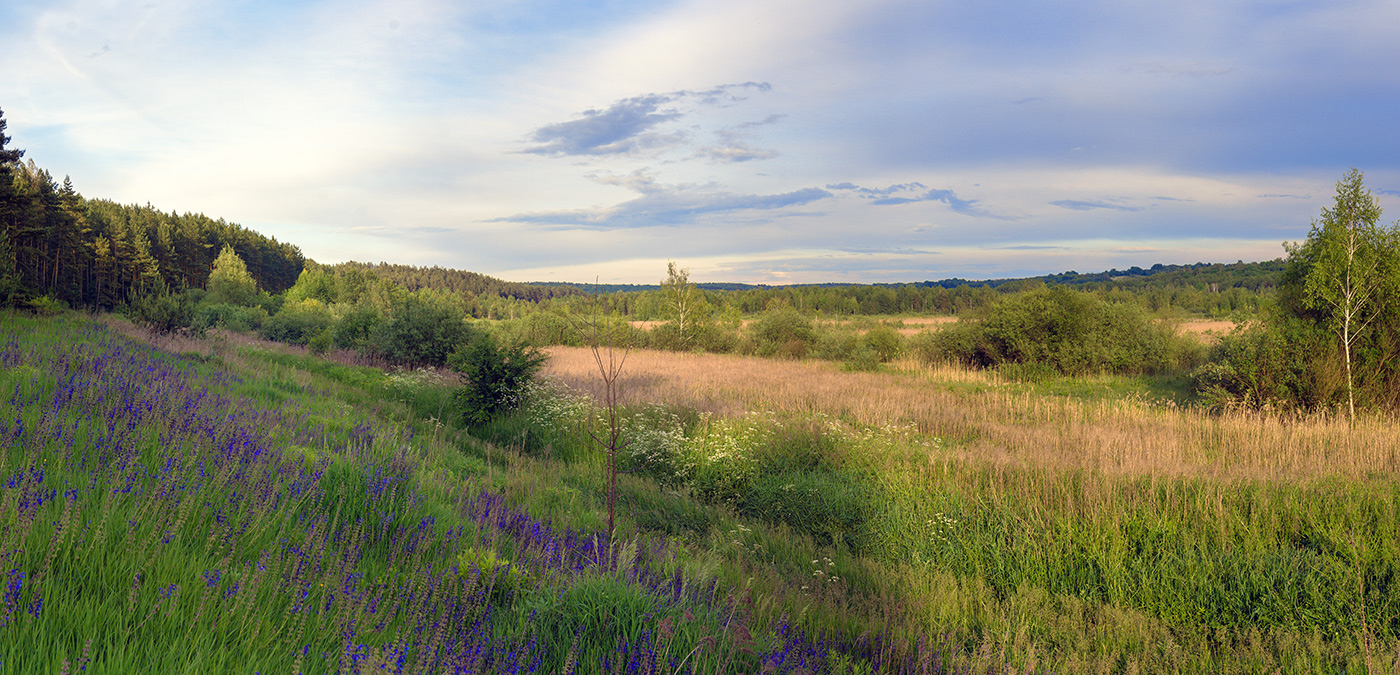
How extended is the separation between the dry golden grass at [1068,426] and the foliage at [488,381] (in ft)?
9.36

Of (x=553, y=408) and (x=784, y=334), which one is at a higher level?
(x=784, y=334)

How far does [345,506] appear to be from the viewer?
4012mm

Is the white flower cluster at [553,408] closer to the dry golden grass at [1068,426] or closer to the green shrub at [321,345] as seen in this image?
the dry golden grass at [1068,426]

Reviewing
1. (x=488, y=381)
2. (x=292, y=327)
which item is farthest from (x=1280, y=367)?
(x=292, y=327)

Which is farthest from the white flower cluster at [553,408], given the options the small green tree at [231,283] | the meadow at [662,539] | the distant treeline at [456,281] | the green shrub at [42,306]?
the distant treeline at [456,281]

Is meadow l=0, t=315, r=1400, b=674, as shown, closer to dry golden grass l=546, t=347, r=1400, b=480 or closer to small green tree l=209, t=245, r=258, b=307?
dry golden grass l=546, t=347, r=1400, b=480

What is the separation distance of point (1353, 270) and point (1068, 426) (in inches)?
274

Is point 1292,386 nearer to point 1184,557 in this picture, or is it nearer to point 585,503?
point 1184,557

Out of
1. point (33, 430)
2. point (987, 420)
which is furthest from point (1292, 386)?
point (33, 430)

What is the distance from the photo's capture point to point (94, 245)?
2141 inches

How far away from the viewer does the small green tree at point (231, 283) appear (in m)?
63.7

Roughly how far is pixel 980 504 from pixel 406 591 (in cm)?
696

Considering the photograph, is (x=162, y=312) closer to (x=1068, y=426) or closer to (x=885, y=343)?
(x=1068, y=426)

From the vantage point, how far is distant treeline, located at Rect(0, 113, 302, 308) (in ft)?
80.5
